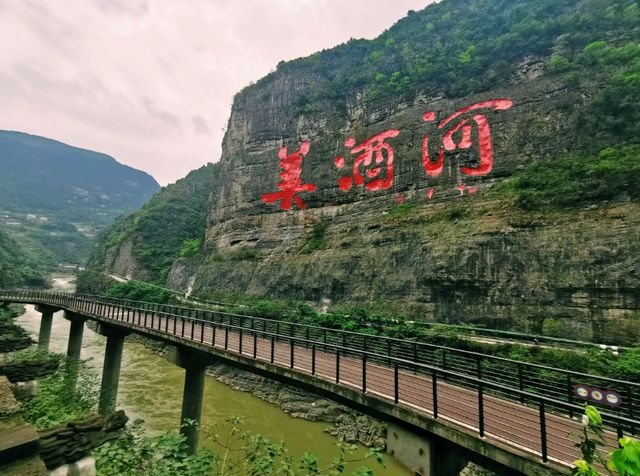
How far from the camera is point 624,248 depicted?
1514 centimetres

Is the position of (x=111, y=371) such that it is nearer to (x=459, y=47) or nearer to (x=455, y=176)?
(x=455, y=176)

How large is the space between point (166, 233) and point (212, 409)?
5055 cm

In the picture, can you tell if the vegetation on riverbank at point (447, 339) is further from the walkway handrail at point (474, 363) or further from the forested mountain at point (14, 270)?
the forested mountain at point (14, 270)

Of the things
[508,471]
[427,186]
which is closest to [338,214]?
[427,186]

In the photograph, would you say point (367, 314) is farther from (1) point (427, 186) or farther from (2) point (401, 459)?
(2) point (401, 459)

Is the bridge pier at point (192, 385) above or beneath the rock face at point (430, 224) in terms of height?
beneath

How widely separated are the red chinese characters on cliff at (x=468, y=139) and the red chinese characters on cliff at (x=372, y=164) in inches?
122

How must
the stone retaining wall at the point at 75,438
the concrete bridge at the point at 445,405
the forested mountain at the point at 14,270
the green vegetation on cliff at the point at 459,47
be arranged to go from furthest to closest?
the forested mountain at the point at 14,270 → the green vegetation on cliff at the point at 459,47 → the concrete bridge at the point at 445,405 → the stone retaining wall at the point at 75,438

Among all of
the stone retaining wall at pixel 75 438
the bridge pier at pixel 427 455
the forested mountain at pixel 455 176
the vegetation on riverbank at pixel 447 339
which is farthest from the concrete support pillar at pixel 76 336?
the bridge pier at pixel 427 455

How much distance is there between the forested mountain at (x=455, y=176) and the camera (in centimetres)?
1686

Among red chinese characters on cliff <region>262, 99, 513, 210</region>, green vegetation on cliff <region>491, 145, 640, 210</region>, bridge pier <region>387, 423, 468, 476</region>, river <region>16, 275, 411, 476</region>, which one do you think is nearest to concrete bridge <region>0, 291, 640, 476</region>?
bridge pier <region>387, 423, 468, 476</region>

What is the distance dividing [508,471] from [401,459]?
209 centimetres

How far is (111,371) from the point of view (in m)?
16.1

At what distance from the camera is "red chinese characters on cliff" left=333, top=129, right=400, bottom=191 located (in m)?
28.2
